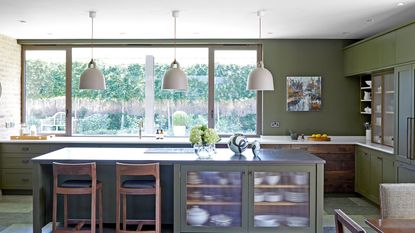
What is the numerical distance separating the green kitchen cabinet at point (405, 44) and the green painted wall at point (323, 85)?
208 centimetres

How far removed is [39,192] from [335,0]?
4049mm

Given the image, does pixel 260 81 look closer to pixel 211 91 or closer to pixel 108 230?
pixel 108 230

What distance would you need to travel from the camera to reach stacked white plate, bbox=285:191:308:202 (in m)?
4.56

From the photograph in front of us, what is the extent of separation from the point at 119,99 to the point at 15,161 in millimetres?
2106

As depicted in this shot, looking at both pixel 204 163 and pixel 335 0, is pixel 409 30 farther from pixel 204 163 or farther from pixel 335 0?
pixel 204 163

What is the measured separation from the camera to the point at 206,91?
7.79 m

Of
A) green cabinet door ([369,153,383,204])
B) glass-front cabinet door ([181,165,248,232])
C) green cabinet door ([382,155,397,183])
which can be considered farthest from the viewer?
green cabinet door ([369,153,383,204])

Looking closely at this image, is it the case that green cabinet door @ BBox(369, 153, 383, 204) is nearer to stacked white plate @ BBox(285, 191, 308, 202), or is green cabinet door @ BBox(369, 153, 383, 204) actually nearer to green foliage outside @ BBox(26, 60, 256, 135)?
stacked white plate @ BBox(285, 191, 308, 202)

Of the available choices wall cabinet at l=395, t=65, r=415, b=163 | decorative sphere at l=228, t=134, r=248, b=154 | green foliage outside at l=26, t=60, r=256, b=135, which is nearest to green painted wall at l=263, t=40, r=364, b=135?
green foliage outside at l=26, t=60, r=256, b=135

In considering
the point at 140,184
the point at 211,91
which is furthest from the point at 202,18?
the point at 140,184

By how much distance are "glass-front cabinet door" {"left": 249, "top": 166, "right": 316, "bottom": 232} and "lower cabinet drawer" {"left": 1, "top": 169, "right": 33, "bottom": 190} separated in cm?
437

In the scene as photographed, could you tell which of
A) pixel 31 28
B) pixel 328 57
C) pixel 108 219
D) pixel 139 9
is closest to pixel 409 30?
pixel 328 57

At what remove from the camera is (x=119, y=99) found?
7883 mm

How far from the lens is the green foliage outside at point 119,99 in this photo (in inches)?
306
